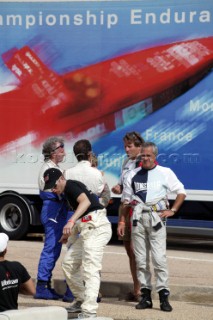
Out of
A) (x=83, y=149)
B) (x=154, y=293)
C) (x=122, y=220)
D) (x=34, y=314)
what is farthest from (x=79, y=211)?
(x=34, y=314)

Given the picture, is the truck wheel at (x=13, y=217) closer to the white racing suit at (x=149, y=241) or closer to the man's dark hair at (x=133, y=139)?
the man's dark hair at (x=133, y=139)

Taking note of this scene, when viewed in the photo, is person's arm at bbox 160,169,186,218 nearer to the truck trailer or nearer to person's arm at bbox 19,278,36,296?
person's arm at bbox 19,278,36,296

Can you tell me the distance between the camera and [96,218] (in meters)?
10.1

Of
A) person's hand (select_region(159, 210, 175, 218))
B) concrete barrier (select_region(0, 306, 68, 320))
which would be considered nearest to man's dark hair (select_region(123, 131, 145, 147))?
person's hand (select_region(159, 210, 175, 218))

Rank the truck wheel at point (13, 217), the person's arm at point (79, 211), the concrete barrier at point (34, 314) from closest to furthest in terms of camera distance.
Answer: the concrete barrier at point (34, 314), the person's arm at point (79, 211), the truck wheel at point (13, 217)

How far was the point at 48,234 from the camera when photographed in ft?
37.7

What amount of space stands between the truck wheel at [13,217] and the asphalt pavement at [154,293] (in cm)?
207

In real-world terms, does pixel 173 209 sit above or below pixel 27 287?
above

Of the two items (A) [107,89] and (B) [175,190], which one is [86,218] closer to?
(B) [175,190]

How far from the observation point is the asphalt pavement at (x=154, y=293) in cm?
1069

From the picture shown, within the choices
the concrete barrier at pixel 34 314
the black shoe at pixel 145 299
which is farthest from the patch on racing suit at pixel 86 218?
the concrete barrier at pixel 34 314

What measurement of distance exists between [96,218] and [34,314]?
284cm

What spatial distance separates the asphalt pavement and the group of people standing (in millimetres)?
206

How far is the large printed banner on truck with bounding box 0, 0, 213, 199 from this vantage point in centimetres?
1648
